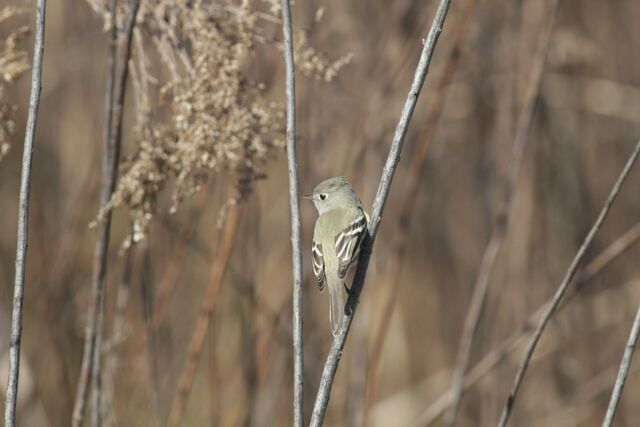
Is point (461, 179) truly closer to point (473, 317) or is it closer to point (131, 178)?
point (473, 317)

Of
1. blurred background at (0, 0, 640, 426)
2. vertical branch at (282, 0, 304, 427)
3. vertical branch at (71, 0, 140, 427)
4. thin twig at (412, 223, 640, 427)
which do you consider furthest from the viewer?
blurred background at (0, 0, 640, 426)

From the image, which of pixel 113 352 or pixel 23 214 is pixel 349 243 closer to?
pixel 23 214

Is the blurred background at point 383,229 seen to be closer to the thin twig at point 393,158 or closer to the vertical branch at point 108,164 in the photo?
the vertical branch at point 108,164

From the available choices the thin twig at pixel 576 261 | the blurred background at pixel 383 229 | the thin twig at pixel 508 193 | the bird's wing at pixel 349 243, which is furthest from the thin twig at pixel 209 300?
the thin twig at pixel 576 261

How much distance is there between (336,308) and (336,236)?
26 centimetres

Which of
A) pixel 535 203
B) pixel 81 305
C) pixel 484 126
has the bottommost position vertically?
pixel 81 305

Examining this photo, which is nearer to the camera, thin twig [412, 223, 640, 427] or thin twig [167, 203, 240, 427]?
thin twig [412, 223, 640, 427]

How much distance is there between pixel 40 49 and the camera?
154 cm

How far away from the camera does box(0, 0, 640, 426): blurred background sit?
2854mm

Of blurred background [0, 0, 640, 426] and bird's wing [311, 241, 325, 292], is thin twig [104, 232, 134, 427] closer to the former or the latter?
blurred background [0, 0, 640, 426]

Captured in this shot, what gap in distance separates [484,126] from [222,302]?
1.58m

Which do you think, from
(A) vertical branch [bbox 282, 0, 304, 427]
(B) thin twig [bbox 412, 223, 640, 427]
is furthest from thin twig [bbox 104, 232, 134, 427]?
(A) vertical branch [bbox 282, 0, 304, 427]

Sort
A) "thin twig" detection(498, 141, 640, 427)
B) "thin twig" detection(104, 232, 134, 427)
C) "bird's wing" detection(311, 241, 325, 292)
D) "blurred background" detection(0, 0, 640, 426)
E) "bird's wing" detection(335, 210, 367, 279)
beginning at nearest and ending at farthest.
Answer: "thin twig" detection(498, 141, 640, 427) < "bird's wing" detection(335, 210, 367, 279) < "bird's wing" detection(311, 241, 325, 292) < "thin twig" detection(104, 232, 134, 427) < "blurred background" detection(0, 0, 640, 426)

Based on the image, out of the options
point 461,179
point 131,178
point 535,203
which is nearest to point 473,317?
point 535,203
